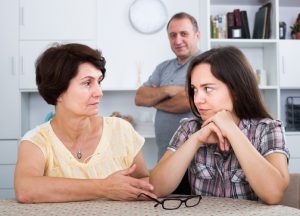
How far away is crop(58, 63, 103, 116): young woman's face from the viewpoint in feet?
5.44

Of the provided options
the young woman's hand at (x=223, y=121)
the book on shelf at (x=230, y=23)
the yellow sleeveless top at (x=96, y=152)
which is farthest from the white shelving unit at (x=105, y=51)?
the young woman's hand at (x=223, y=121)

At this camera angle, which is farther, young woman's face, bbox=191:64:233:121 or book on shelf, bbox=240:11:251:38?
book on shelf, bbox=240:11:251:38

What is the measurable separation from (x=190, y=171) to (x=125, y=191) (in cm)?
34

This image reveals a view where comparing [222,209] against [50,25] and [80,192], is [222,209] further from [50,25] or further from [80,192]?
[50,25]

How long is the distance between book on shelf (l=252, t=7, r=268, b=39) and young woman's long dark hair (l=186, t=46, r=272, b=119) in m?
2.62

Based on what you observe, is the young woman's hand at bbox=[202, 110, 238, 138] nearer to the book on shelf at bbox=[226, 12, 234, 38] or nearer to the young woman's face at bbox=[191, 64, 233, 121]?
the young woman's face at bbox=[191, 64, 233, 121]

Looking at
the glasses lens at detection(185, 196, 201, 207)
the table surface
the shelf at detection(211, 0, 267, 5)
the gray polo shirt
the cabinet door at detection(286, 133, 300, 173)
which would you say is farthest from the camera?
the shelf at detection(211, 0, 267, 5)

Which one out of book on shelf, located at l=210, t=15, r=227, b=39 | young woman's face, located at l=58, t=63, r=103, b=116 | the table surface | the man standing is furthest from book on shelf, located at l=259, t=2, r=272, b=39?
the table surface

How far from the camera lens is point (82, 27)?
399cm

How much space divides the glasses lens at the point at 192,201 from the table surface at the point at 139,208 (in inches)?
0.6

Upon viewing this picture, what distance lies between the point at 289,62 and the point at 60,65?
2.89 metres

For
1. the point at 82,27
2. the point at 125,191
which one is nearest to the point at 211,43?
the point at 82,27

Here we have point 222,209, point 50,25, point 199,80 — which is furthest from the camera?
point 50,25

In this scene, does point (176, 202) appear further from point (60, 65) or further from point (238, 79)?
point (60, 65)
